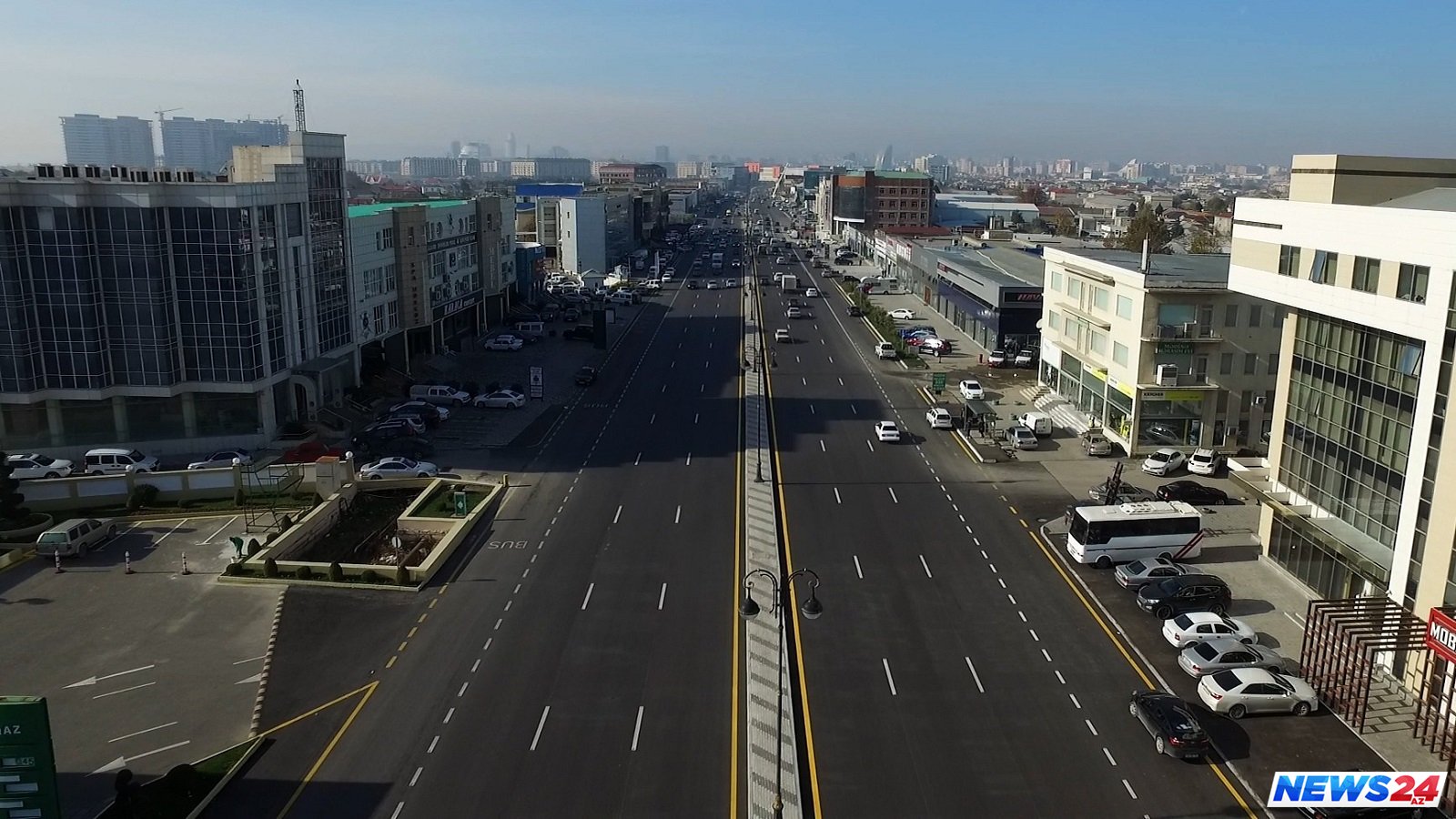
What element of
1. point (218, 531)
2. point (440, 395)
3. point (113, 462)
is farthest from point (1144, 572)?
point (113, 462)

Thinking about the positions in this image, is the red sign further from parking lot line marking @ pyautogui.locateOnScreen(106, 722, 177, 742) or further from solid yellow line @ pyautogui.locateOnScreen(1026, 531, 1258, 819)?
parking lot line marking @ pyautogui.locateOnScreen(106, 722, 177, 742)

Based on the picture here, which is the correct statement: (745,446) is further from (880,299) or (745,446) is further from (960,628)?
(880,299)

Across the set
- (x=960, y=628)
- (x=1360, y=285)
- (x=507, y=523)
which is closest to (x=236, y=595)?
(x=507, y=523)

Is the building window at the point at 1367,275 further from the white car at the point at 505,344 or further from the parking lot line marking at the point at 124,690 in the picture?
the white car at the point at 505,344

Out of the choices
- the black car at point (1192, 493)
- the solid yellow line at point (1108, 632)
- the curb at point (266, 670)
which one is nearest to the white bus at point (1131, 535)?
the solid yellow line at point (1108, 632)

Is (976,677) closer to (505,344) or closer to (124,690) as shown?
(124,690)

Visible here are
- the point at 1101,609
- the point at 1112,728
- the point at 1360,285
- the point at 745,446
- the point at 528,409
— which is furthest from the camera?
the point at 528,409
